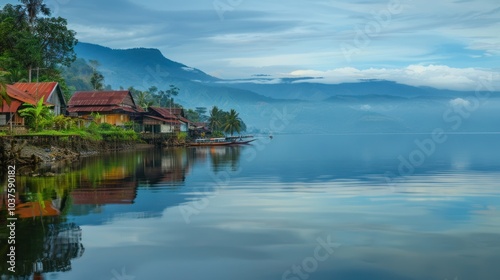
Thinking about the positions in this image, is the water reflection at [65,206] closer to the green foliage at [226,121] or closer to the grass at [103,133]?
Result: the grass at [103,133]

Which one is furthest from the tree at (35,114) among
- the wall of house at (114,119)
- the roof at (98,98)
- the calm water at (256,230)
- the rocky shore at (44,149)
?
Answer: the wall of house at (114,119)

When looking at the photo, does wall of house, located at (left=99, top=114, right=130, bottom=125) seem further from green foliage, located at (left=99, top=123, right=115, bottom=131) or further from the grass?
green foliage, located at (left=99, top=123, right=115, bottom=131)

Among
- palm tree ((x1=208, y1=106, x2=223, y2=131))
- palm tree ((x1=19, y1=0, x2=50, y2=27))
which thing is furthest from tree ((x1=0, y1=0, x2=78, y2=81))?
palm tree ((x1=208, y1=106, x2=223, y2=131))

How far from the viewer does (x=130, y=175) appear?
113 feet

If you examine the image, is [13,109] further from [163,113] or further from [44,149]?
[163,113]

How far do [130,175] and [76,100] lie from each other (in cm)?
5280

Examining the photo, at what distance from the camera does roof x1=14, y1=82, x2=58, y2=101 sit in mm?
56812

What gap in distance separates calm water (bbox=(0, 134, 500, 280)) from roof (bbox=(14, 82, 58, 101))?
30096 mm

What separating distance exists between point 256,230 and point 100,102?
224 feet

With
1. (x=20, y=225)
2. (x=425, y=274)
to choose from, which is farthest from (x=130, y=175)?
(x=425, y=274)

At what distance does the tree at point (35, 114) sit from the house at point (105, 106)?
2636cm

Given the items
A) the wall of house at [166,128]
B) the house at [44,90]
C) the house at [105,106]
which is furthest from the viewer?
the wall of house at [166,128]

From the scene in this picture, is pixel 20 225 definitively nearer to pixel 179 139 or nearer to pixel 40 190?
pixel 40 190

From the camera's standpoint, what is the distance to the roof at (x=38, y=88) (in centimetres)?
5681
